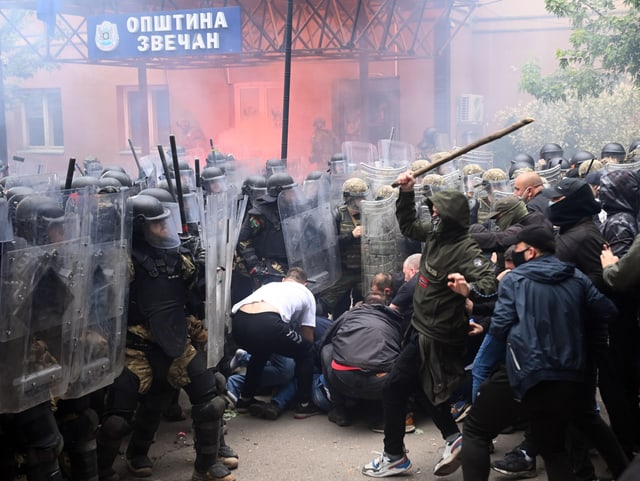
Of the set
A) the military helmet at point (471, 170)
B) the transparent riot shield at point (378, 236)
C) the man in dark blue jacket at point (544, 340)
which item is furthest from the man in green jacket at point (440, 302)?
the military helmet at point (471, 170)

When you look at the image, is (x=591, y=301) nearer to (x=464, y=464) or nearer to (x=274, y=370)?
(x=464, y=464)

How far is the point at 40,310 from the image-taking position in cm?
412

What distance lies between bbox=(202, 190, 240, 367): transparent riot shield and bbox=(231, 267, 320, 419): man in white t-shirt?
1.77ft

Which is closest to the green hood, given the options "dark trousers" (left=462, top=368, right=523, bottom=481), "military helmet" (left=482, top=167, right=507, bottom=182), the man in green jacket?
the man in green jacket

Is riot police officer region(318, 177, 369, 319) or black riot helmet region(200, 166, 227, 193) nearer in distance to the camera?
riot police officer region(318, 177, 369, 319)

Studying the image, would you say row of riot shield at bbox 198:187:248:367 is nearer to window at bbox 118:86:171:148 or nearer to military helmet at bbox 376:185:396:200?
military helmet at bbox 376:185:396:200

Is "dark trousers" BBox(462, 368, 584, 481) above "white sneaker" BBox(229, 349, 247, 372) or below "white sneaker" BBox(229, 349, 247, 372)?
above

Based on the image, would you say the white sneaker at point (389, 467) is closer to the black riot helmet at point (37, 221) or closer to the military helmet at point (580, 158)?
the black riot helmet at point (37, 221)

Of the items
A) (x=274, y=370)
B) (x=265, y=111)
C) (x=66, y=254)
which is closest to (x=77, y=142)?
(x=265, y=111)

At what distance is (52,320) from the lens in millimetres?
4199

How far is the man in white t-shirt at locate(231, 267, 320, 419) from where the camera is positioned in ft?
20.1

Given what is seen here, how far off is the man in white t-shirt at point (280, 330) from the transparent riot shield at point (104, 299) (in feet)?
5.07

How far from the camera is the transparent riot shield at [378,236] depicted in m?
7.27

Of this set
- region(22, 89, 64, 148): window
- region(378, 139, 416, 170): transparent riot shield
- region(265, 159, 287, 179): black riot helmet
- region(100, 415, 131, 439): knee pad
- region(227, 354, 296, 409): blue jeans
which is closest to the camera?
region(100, 415, 131, 439): knee pad
